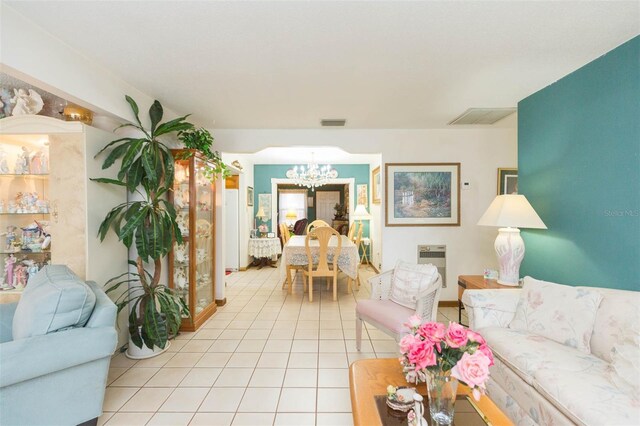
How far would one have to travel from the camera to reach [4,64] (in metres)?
1.68

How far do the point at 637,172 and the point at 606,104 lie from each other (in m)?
0.56

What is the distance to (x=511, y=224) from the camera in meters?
2.54

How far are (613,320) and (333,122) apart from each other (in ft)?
10.3

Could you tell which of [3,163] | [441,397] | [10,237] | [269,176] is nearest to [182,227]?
[10,237]

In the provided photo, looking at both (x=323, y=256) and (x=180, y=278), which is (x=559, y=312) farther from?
(x=180, y=278)

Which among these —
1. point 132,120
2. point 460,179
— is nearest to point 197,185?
point 132,120

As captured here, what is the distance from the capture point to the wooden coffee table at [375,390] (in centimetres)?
130

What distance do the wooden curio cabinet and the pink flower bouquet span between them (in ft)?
9.12

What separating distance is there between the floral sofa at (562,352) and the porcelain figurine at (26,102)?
4.07 meters

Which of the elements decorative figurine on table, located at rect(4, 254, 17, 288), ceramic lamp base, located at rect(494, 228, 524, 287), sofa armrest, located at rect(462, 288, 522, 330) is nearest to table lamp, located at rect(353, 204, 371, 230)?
ceramic lamp base, located at rect(494, 228, 524, 287)

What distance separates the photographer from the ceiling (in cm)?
166

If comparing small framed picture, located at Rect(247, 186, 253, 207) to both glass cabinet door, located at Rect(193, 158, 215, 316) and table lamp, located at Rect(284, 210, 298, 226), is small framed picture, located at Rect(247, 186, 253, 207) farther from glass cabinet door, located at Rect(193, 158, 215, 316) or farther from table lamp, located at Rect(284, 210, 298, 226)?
glass cabinet door, located at Rect(193, 158, 215, 316)

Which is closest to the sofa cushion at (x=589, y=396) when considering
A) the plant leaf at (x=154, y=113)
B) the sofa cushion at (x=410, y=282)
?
the sofa cushion at (x=410, y=282)

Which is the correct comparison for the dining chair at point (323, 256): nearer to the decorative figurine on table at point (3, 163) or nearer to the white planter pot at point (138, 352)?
the white planter pot at point (138, 352)
